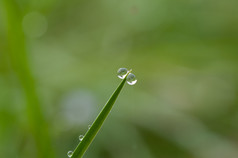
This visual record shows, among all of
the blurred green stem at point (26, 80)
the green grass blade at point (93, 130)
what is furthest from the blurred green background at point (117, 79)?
the green grass blade at point (93, 130)

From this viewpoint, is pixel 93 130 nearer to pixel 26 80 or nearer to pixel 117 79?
pixel 26 80

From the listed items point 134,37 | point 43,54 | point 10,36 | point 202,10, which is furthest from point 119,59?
point 10,36

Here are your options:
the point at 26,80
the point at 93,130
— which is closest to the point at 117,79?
the point at 26,80

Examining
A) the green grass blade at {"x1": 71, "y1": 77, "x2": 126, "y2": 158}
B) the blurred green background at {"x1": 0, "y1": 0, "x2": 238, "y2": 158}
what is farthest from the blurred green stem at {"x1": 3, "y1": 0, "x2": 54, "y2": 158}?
the green grass blade at {"x1": 71, "y1": 77, "x2": 126, "y2": 158}

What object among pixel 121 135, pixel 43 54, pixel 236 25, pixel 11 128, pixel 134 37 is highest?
pixel 236 25

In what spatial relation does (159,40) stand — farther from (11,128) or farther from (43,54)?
(11,128)

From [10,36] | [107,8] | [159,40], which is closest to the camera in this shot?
[10,36]

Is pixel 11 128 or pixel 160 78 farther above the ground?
pixel 160 78

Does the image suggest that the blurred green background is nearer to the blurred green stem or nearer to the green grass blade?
the blurred green stem
